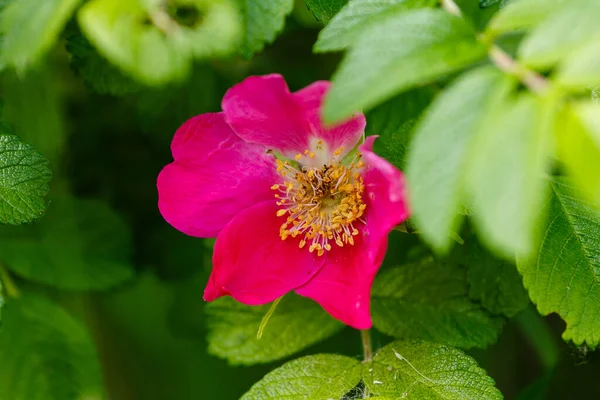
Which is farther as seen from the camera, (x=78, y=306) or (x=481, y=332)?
(x=78, y=306)

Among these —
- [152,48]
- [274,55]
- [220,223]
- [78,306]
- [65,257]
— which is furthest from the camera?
[274,55]

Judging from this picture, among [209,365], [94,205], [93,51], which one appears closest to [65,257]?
[94,205]

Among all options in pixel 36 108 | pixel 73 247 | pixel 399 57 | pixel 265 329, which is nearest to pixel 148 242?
pixel 73 247

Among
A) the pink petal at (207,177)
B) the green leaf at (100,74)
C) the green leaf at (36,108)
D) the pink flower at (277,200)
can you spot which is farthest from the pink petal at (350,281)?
the green leaf at (36,108)

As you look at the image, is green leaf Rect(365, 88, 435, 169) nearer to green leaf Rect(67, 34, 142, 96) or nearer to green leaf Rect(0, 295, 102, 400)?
green leaf Rect(67, 34, 142, 96)

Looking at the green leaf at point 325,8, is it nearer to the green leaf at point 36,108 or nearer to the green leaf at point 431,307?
the green leaf at point 431,307

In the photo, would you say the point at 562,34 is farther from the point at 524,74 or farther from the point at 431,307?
the point at 431,307

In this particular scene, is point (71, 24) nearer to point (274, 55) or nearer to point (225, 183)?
point (225, 183)
